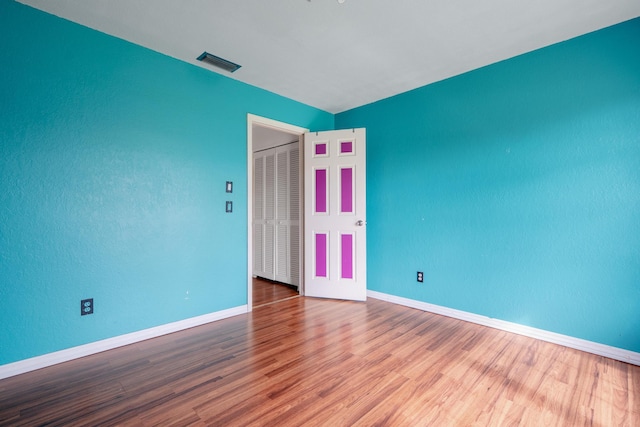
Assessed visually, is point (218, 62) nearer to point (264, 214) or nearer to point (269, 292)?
point (264, 214)

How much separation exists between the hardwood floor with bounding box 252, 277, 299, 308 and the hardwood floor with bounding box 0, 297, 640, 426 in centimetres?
96

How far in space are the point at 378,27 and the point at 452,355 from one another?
2654 mm

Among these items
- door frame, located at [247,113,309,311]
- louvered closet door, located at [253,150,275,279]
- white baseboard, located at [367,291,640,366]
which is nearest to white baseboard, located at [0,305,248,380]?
door frame, located at [247,113,309,311]

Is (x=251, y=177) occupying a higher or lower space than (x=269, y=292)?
higher

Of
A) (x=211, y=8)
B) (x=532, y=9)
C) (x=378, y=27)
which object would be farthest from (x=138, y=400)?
(x=532, y=9)

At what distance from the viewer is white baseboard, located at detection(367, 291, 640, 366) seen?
7.00ft

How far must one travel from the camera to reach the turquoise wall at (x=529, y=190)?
2.17 meters

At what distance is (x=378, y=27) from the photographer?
2229 mm

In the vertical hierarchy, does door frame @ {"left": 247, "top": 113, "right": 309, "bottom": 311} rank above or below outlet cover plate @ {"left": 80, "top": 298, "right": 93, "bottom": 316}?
above

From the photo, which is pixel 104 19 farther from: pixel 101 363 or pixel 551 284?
pixel 551 284

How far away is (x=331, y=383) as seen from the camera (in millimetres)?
1812

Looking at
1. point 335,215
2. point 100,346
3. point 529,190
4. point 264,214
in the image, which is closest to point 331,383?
point 100,346

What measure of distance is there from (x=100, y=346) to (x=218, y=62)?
269 cm

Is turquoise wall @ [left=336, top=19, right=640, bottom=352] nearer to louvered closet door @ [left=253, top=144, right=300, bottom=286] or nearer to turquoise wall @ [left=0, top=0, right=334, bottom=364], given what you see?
louvered closet door @ [left=253, top=144, right=300, bottom=286]
